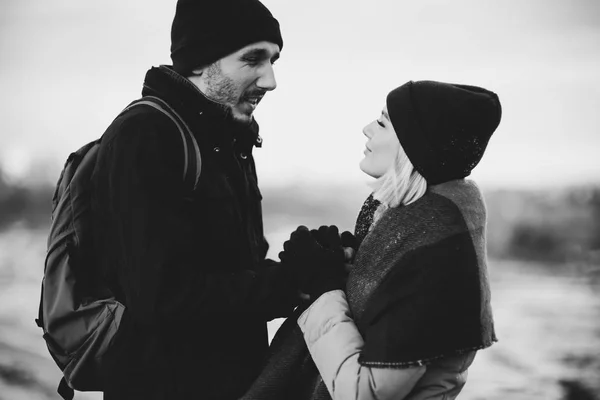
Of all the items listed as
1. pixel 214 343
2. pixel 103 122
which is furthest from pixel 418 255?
pixel 103 122

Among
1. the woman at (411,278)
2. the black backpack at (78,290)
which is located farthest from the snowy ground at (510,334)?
the woman at (411,278)

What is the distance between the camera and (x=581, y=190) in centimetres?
539

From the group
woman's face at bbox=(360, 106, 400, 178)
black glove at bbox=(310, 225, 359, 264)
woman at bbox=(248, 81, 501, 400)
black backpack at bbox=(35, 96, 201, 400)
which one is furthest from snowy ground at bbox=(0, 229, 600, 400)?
woman's face at bbox=(360, 106, 400, 178)

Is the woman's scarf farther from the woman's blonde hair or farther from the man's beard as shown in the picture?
the man's beard

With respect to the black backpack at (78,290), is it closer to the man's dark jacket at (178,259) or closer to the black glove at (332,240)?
the man's dark jacket at (178,259)

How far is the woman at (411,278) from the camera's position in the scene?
1.63 m

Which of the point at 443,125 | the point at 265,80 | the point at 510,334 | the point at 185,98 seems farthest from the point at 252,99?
the point at 510,334

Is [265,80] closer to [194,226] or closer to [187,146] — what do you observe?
[187,146]

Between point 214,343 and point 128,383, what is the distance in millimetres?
258

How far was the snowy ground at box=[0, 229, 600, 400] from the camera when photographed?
465 centimetres

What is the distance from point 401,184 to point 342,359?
450 mm

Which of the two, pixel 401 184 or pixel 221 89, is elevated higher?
pixel 221 89

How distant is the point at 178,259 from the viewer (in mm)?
1850

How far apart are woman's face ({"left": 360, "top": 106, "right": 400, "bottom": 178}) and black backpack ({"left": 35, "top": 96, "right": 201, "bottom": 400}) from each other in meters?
0.50
